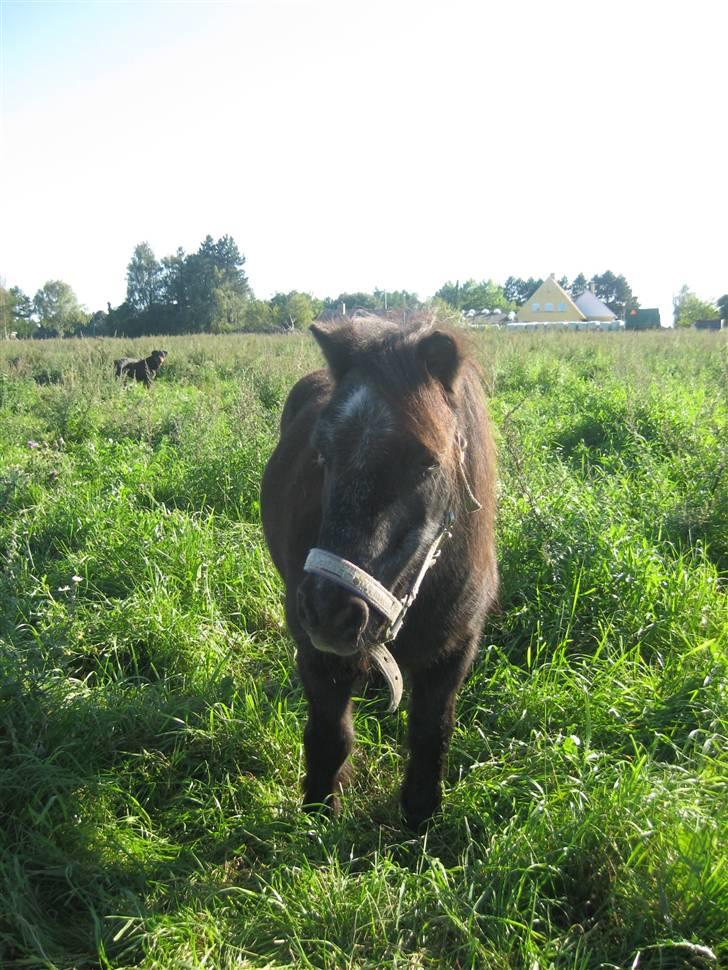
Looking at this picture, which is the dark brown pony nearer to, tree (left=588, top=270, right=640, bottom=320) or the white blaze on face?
the white blaze on face

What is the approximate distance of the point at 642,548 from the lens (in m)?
3.75

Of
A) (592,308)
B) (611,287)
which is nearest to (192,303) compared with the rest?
(592,308)

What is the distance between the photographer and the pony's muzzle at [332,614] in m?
1.62

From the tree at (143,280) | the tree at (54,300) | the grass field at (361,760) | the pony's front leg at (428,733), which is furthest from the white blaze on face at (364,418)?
the tree at (54,300)

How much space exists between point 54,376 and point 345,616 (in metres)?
14.5

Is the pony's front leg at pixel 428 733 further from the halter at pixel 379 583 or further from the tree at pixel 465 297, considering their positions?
the tree at pixel 465 297

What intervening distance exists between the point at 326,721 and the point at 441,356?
1479mm

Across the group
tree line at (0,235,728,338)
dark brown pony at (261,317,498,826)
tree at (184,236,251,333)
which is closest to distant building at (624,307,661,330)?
tree line at (0,235,728,338)

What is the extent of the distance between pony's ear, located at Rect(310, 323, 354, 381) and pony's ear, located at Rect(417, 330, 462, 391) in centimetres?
27

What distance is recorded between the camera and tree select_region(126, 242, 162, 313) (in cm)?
5909

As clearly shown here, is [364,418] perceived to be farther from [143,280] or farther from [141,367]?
[143,280]

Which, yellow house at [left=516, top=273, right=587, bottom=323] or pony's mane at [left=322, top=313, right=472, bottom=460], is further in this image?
yellow house at [left=516, top=273, right=587, bottom=323]

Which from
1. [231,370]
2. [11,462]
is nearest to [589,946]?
[11,462]

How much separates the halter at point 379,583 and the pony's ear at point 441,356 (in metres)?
0.22
